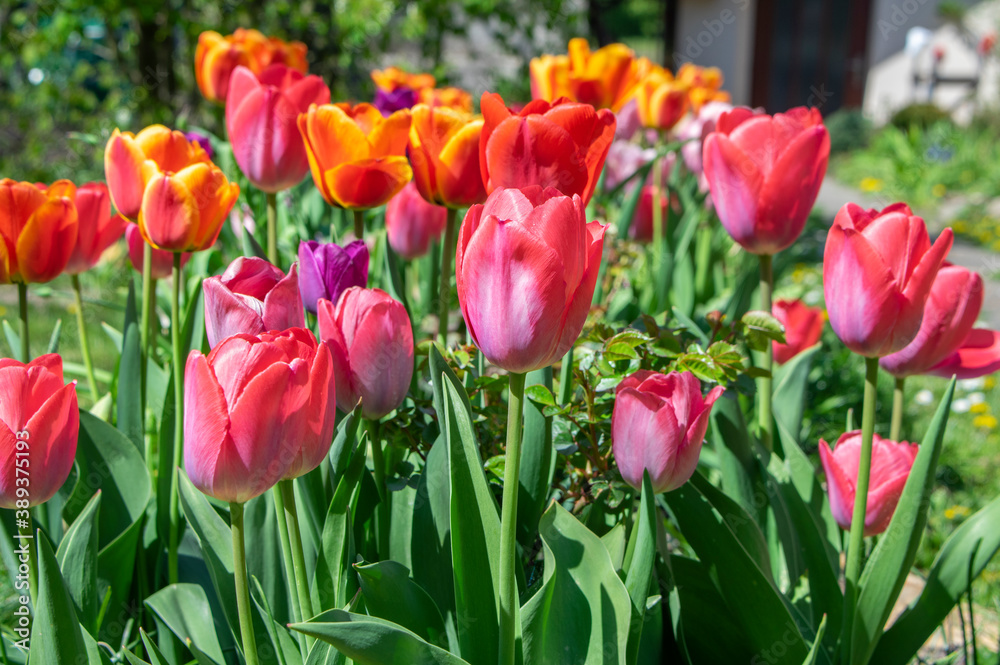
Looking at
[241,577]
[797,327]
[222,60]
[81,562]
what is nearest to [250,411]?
[241,577]

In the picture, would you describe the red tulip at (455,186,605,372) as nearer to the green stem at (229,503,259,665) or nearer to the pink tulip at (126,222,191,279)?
the green stem at (229,503,259,665)

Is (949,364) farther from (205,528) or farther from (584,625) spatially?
(205,528)

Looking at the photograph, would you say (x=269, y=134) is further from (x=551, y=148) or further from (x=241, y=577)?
(x=241, y=577)

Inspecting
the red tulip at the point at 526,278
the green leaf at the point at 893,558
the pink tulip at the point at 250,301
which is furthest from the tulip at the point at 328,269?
the green leaf at the point at 893,558

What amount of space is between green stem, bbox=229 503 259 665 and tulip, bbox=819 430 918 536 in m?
0.75

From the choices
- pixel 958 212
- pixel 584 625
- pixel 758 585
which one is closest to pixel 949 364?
pixel 758 585

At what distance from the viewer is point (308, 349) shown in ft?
2.50

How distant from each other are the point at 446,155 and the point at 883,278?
581 millimetres

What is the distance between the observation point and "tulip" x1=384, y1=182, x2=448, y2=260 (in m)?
1.77

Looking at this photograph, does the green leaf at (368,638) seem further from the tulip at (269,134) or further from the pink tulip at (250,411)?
the tulip at (269,134)

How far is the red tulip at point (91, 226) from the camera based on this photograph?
1.35 metres

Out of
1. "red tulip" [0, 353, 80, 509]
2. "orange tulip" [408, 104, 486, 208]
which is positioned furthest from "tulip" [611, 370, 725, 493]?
"red tulip" [0, 353, 80, 509]

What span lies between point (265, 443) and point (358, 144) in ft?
1.94

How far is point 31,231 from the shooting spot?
1147 mm
